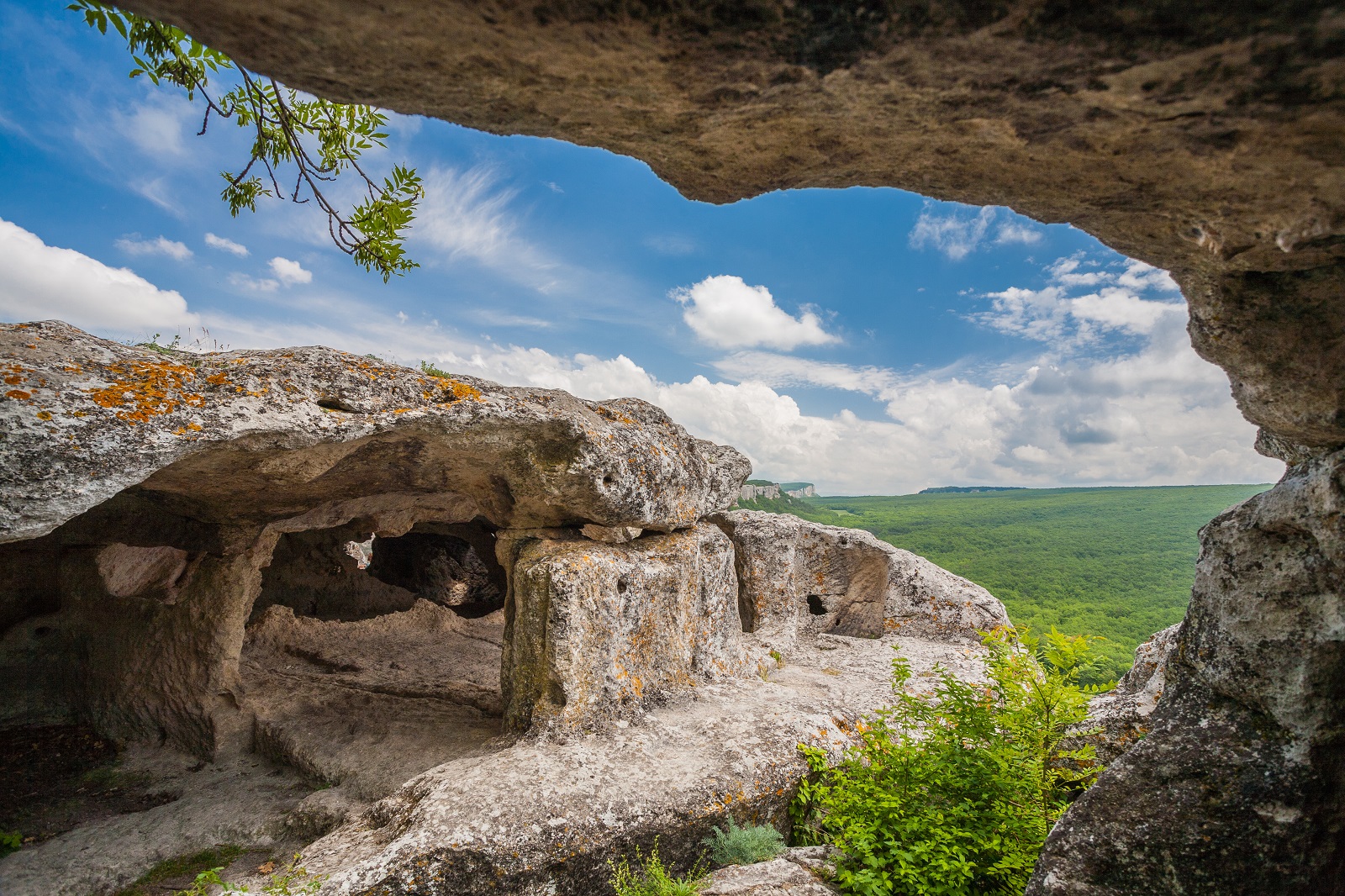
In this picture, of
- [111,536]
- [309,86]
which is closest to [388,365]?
[309,86]

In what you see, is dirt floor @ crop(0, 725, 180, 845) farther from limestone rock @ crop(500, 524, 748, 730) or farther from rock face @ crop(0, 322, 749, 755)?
limestone rock @ crop(500, 524, 748, 730)

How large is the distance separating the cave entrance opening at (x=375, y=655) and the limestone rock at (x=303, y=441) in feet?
7.33

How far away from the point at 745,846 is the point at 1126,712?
3.06 m

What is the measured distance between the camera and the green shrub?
4.11m

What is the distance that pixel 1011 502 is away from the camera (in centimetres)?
5988

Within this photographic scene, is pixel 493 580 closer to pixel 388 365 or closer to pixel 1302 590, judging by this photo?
pixel 388 365

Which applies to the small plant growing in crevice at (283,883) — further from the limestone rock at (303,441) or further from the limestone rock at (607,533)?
the limestone rock at (607,533)

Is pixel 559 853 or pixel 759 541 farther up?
pixel 759 541

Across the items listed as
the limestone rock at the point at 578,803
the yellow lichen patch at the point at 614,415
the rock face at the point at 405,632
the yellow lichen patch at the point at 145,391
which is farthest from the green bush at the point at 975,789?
the yellow lichen patch at the point at 145,391

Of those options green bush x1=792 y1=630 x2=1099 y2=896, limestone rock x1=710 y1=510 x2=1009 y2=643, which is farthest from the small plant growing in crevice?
limestone rock x1=710 y1=510 x2=1009 y2=643

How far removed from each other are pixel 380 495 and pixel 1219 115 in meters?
8.19

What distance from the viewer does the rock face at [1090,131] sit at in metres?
1.64

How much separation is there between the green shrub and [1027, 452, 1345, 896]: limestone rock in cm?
199

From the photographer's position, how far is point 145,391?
4.32 metres
